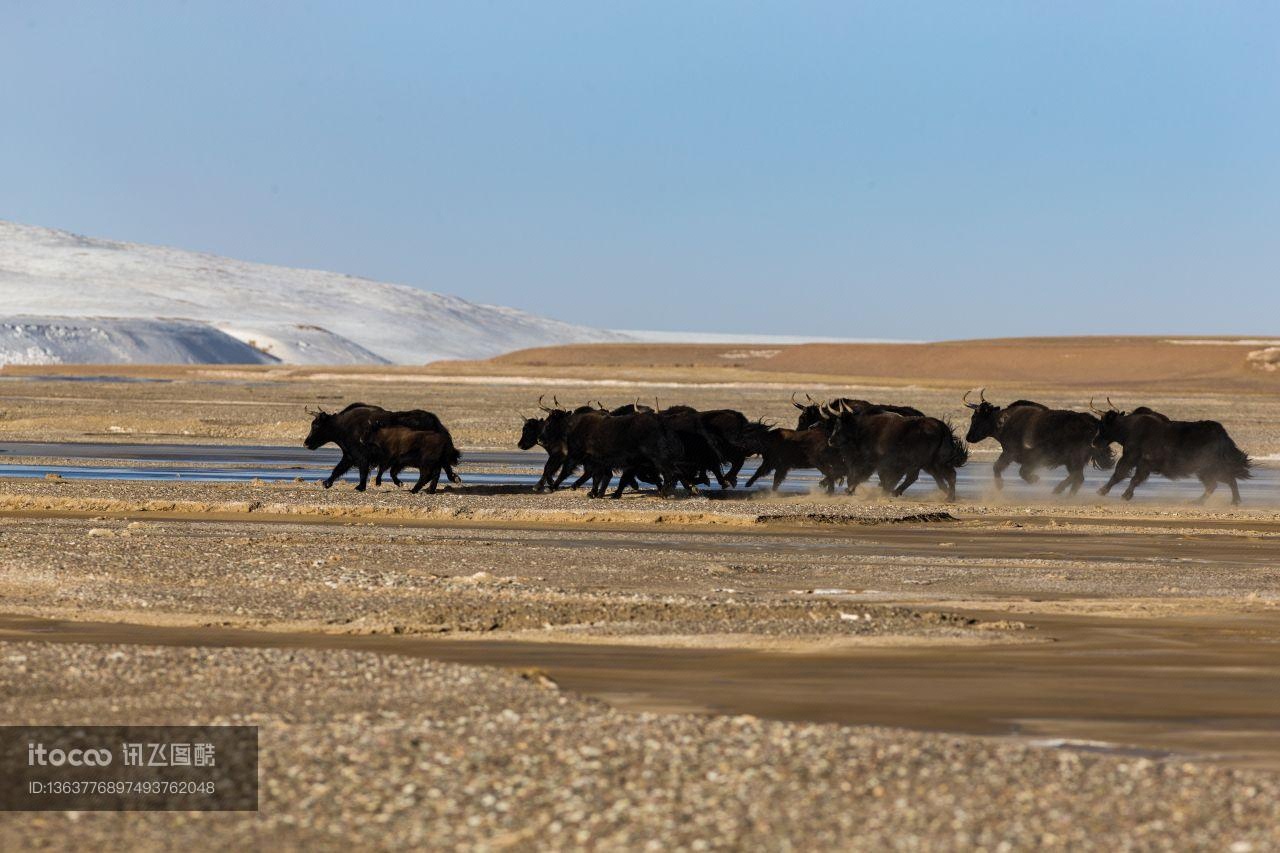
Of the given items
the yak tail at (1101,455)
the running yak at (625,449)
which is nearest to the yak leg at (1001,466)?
the yak tail at (1101,455)

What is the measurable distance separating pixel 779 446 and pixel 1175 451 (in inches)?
208

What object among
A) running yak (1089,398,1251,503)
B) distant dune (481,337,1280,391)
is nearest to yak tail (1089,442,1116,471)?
running yak (1089,398,1251,503)

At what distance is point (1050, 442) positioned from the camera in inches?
1025

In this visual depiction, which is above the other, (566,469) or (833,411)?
(833,411)

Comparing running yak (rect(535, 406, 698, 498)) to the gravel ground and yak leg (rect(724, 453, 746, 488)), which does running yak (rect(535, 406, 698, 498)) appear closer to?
yak leg (rect(724, 453, 746, 488))

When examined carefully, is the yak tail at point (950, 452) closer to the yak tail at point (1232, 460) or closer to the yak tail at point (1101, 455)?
the yak tail at point (1101, 455)

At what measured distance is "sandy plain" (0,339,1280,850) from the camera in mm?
6551

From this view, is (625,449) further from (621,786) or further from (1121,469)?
(621,786)

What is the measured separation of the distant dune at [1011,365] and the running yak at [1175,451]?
5534 centimetres

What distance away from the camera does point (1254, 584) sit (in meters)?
14.5

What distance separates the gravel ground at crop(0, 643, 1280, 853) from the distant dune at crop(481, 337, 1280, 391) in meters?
73.8

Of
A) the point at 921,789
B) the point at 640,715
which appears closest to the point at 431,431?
the point at 640,715

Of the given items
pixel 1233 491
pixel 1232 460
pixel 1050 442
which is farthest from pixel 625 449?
pixel 1232 460

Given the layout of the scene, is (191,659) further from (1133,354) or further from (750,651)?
(1133,354)
